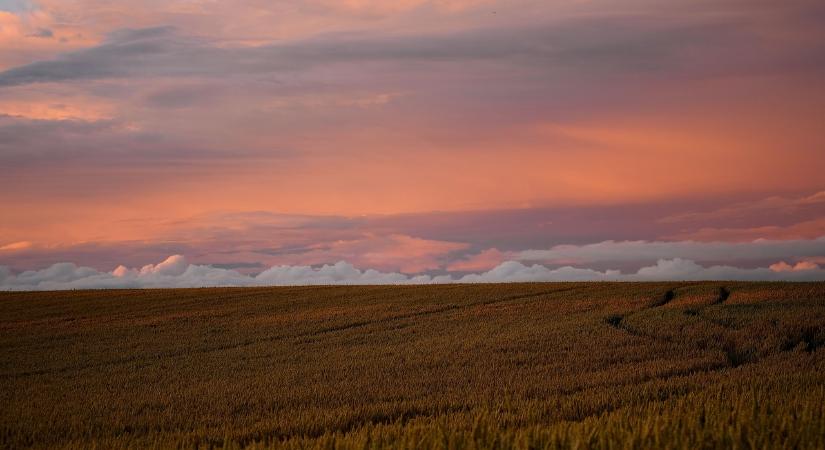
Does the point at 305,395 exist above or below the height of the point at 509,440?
below

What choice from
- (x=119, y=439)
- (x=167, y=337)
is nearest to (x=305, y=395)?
(x=119, y=439)

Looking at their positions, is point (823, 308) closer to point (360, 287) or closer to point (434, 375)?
point (434, 375)

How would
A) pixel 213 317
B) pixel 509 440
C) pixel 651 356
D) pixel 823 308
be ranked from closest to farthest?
pixel 509 440
pixel 651 356
pixel 823 308
pixel 213 317

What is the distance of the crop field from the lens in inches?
353

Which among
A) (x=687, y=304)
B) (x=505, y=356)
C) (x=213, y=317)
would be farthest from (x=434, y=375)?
(x=213, y=317)

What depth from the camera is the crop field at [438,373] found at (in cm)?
896

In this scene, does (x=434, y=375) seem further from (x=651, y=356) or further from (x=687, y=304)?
(x=687, y=304)

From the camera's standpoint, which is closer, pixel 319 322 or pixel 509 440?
pixel 509 440

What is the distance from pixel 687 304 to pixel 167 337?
24.6 meters

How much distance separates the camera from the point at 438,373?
2003cm

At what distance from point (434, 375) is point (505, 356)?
11.0ft

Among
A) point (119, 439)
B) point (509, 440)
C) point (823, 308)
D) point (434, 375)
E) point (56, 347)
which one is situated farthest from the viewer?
point (56, 347)

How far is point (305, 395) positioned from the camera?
1773 cm

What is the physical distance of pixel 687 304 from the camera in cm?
3438
